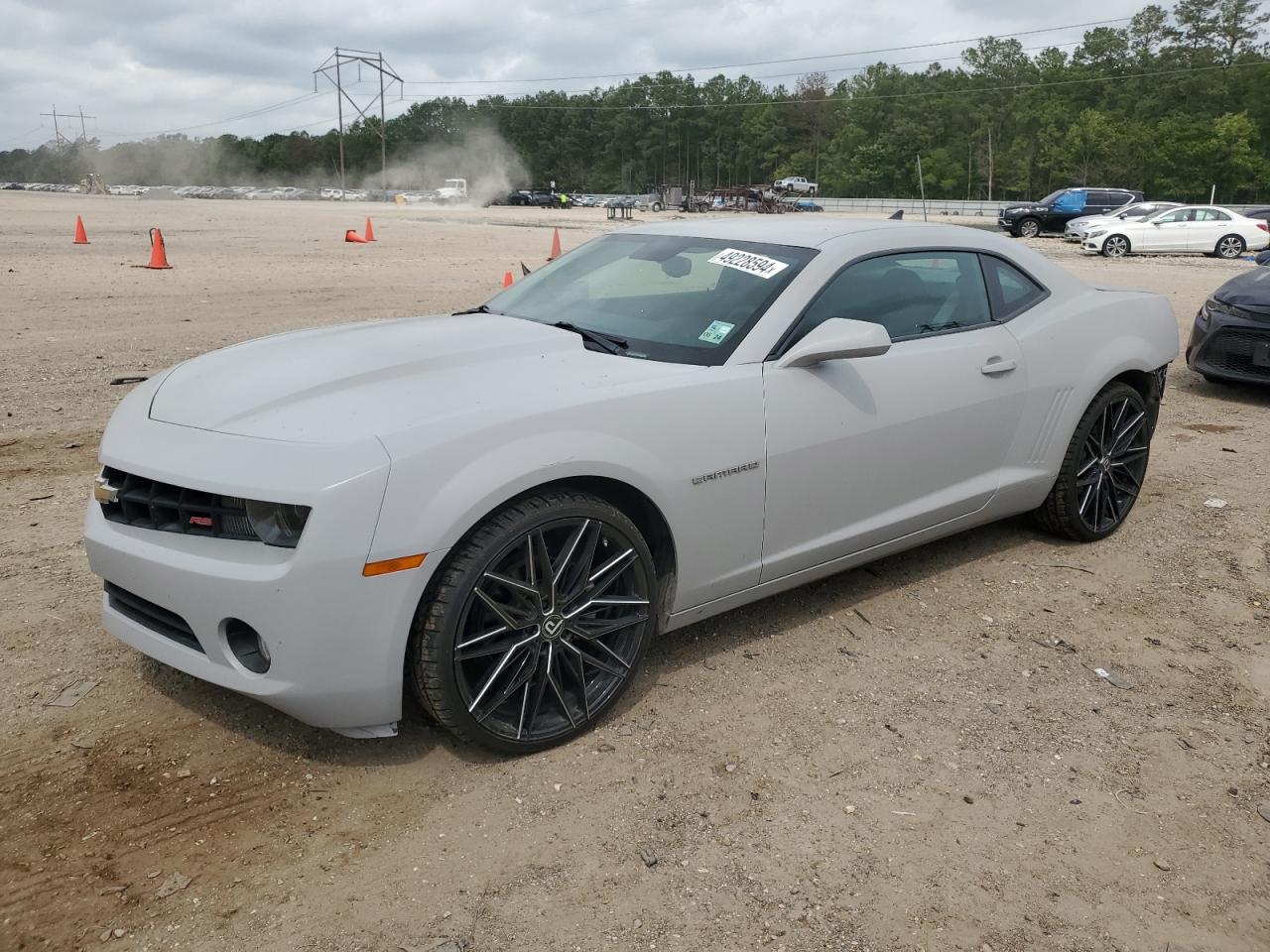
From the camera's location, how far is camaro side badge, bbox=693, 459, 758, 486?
321 cm

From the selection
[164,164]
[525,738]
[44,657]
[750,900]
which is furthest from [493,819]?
[164,164]

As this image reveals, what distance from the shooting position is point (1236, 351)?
8.43 meters

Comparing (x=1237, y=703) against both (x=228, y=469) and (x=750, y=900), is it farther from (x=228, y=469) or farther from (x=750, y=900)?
(x=228, y=469)

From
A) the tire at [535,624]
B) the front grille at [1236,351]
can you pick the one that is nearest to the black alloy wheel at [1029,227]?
the front grille at [1236,351]

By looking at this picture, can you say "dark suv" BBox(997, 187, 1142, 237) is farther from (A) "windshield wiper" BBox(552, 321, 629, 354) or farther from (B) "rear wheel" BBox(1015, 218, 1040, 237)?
(A) "windshield wiper" BBox(552, 321, 629, 354)

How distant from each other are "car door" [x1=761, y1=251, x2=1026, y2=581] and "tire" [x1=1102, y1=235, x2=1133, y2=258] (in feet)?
81.7

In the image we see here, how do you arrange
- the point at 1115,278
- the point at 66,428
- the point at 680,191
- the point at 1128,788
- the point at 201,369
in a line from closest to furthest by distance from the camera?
the point at 1128,788 → the point at 201,369 → the point at 66,428 → the point at 1115,278 → the point at 680,191

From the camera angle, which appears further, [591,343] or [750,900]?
[591,343]

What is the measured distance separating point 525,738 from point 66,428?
5006mm

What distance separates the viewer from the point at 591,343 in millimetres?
3566

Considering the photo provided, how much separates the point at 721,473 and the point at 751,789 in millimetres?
978

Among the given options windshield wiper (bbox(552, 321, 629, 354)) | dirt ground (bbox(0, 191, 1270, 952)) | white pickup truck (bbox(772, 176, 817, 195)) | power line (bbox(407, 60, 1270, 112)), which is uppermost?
power line (bbox(407, 60, 1270, 112))

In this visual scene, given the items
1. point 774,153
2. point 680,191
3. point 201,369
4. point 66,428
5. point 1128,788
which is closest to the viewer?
point 1128,788

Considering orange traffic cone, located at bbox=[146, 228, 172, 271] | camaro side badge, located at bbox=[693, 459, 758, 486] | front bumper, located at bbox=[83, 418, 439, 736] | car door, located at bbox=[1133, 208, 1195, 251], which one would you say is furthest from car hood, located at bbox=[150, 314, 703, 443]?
car door, located at bbox=[1133, 208, 1195, 251]
